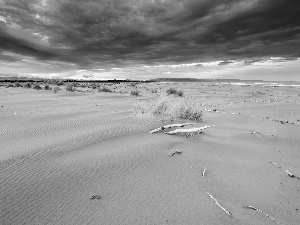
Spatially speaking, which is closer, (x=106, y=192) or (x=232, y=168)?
(x=106, y=192)

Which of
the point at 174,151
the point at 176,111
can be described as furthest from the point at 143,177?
the point at 176,111

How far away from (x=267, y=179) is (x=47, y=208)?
98.7 inches

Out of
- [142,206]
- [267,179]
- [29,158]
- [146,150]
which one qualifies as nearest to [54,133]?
[29,158]

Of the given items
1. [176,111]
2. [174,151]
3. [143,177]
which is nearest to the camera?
[143,177]

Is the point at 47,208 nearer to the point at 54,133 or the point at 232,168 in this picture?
the point at 232,168

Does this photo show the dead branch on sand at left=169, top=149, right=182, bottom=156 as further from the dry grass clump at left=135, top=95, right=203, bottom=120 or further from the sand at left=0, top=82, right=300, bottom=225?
the dry grass clump at left=135, top=95, right=203, bottom=120

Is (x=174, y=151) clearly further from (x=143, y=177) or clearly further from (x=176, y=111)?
(x=176, y=111)

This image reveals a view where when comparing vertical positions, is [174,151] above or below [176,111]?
below

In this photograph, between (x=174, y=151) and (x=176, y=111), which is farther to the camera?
(x=176, y=111)

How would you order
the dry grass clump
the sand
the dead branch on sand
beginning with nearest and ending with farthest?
the sand, the dead branch on sand, the dry grass clump

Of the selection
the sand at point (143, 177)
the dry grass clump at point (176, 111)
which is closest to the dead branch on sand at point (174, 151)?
the sand at point (143, 177)

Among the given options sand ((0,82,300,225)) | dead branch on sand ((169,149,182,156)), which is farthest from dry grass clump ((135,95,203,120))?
dead branch on sand ((169,149,182,156))

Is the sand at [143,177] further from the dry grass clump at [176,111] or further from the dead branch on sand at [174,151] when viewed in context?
the dry grass clump at [176,111]

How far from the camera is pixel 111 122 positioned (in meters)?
5.30
